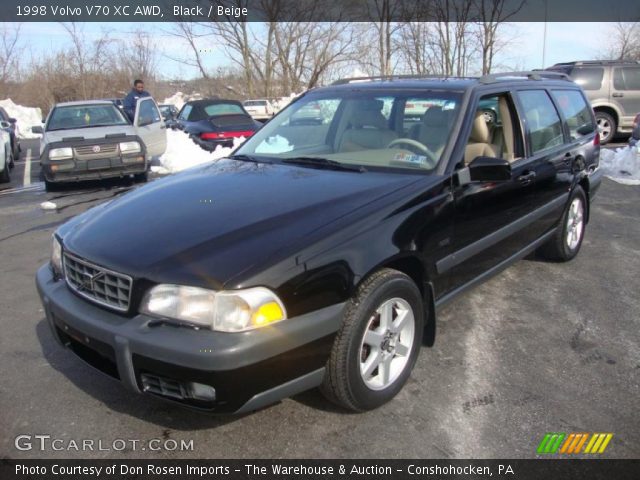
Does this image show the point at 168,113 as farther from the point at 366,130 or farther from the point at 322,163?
the point at 322,163

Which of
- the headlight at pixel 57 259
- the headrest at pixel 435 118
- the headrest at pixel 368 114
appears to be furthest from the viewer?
the headrest at pixel 368 114

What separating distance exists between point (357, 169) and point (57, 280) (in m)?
1.83

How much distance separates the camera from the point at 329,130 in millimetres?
3855

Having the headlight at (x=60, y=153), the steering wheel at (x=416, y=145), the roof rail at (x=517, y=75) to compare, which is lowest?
the headlight at (x=60, y=153)

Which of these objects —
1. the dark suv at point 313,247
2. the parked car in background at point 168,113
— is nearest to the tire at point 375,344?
the dark suv at point 313,247

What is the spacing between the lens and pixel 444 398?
2908 millimetres

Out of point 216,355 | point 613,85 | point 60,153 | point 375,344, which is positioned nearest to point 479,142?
point 375,344

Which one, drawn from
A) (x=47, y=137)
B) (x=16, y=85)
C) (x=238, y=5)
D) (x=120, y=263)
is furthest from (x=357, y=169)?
(x=16, y=85)

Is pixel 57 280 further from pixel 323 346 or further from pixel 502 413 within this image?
pixel 502 413

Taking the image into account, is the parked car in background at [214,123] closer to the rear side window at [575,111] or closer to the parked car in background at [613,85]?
the rear side window at [575,111]

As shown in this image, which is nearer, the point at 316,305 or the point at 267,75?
the point at 316,305

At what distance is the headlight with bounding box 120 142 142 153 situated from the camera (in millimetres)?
9086

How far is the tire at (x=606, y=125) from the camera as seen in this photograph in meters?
13.2

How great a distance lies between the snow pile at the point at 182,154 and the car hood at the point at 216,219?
7.82 meters
